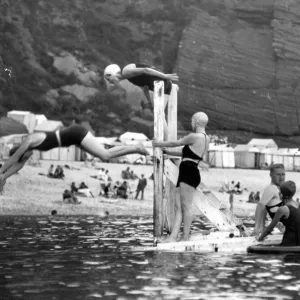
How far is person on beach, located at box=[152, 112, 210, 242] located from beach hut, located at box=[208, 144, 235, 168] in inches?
2960

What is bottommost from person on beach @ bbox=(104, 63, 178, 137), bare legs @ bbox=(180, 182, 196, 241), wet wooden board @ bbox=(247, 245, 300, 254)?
wet wooden board @ bbox=(247, 245, 300, 254)

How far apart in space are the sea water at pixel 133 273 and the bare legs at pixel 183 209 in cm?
94

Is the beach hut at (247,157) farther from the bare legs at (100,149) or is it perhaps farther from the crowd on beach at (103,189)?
the bare legs at (100,149)

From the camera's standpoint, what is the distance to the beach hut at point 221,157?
311 feet

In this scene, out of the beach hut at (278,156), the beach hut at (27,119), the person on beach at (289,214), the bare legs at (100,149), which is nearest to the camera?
the bare legs at (100,149)

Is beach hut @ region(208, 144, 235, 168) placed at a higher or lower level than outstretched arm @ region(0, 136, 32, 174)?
higher

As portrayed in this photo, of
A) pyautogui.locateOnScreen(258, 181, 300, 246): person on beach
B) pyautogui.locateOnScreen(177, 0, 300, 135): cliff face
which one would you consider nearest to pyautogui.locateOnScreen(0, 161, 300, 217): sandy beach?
pyautogui.locateOnScreen(258, 181, 300, 246): person on beach

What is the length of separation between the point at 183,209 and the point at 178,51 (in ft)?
371

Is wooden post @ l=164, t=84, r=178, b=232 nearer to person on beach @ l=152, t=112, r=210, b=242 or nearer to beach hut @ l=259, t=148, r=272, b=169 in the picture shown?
person on beach @ l=152, t=112, r=210, b=242

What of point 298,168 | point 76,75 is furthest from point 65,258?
point 76,75

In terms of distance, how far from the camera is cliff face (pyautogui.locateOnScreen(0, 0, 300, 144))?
12231 cm

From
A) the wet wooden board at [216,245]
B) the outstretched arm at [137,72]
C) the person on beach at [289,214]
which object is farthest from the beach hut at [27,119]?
the person on beach at [289,214]

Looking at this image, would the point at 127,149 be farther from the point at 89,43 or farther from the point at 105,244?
the point at 89,43

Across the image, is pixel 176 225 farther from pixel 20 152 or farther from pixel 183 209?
pixel 20 152
